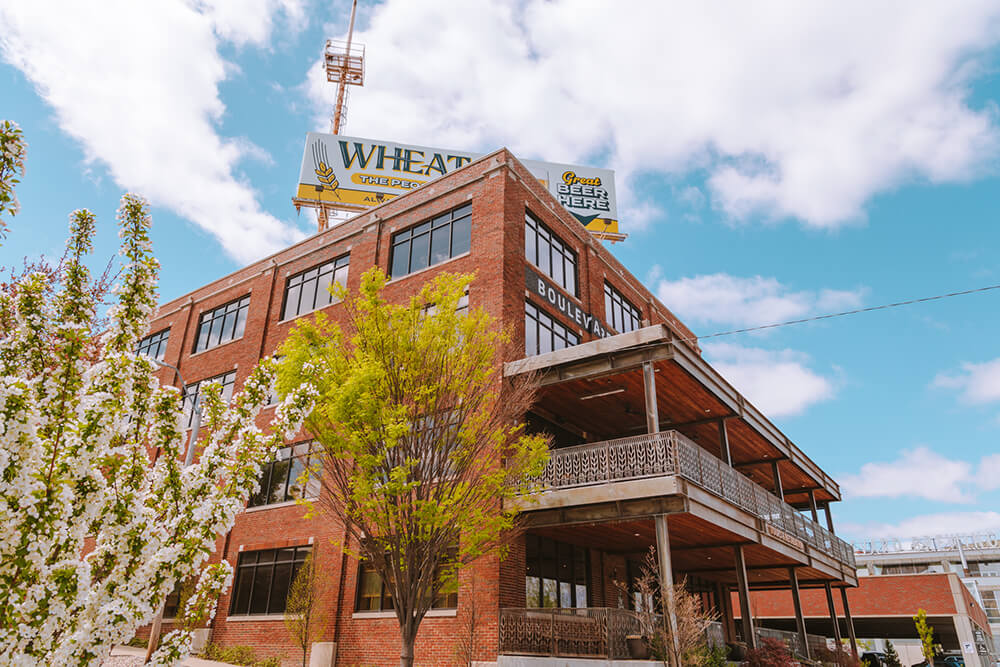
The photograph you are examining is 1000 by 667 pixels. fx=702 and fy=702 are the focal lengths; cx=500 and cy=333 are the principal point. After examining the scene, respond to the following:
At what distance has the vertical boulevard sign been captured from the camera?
115 ft

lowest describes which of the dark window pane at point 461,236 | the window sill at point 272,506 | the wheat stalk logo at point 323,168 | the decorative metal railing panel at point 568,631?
the decorative metal railing panel at point 568,631

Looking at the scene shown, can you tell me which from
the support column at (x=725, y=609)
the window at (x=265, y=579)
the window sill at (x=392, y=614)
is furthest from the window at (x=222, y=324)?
the support column at (x=725, y=609)

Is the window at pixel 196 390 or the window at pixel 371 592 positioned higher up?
the window at pixel 196 390

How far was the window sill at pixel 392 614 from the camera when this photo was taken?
17594 mm

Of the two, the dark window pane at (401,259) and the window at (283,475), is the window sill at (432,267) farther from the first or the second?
the window at (283,475)

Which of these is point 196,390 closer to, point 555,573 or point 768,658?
point 555,573

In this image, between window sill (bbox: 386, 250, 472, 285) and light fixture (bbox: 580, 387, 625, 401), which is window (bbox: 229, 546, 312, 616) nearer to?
window sill (bbox: 386, 250, 472, 285)

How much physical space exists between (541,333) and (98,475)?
698 inches

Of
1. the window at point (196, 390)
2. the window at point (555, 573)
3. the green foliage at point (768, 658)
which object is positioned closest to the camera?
the green foliage at point (768, 658)

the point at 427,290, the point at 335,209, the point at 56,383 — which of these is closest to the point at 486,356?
the point at 427,290

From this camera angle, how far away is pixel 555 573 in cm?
2025

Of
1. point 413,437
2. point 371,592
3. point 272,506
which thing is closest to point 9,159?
point 413,437

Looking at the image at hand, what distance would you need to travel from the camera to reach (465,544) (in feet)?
49.9

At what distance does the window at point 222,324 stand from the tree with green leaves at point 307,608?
521 inches
